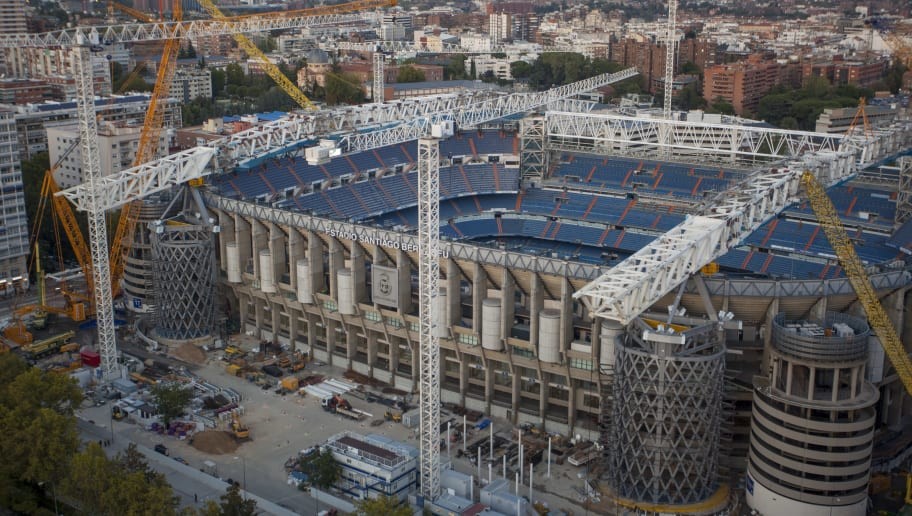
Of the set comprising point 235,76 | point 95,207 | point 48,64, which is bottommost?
point 95,207

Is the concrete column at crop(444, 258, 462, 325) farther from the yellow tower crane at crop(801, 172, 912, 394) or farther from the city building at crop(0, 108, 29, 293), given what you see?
the city building at crop(0, 108, 29, 293)

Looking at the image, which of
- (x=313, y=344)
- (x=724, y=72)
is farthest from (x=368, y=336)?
(x=724, y=72)

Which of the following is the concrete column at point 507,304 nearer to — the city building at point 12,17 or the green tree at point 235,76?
the green tree at point 235,76

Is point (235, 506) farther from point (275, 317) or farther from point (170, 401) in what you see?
point (275, 317)

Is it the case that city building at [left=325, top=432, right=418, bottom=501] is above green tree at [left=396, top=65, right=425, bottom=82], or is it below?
below

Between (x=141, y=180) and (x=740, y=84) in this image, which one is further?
(x=740, y=84)

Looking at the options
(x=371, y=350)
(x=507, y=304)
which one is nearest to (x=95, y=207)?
(x=371, y=350)

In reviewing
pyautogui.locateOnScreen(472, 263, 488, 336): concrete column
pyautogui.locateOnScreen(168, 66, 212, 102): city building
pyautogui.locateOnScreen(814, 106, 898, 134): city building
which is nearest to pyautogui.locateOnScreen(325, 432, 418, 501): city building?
pyautogui.locateOnScreen(472, 263, 488, 336): concrete column
